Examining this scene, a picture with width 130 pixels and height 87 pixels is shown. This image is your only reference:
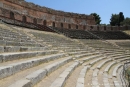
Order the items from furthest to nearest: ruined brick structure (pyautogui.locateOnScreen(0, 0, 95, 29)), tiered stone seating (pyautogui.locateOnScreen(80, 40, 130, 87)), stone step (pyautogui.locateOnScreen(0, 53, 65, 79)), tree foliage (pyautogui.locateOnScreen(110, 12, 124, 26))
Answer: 1. tree foliage (pyautogui.locateOnScreen(110, 12, 124, 26))
2. ruined brick structure (pyautogui.locateOnScreen(0, 0, 95, 29))
3. tiered stone seating (pyautogui.locateOnScreen(80, 40, 130, 87))
4. stone step (pyautogui.locateOnScreen(0, 53, 65, 79))

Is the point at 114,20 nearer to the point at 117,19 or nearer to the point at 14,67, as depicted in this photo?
the point at 117,19

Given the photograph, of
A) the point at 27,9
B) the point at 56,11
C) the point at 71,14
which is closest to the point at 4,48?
the point at 27,9

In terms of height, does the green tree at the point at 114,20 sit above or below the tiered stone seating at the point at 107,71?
above

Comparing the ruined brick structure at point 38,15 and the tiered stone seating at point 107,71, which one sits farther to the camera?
the ruined brick structure at point 38,15

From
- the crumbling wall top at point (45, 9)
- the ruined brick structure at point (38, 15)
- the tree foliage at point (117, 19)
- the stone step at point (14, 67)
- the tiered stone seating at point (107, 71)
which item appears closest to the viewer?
the stone step at point (14, 67)

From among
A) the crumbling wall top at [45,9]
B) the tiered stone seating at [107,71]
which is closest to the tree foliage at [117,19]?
the crumbling wall top at [45,9]

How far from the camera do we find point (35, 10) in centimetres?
2598

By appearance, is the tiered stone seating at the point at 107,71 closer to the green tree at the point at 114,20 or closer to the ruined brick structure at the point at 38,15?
the ruined brick structure at the point at 38,15

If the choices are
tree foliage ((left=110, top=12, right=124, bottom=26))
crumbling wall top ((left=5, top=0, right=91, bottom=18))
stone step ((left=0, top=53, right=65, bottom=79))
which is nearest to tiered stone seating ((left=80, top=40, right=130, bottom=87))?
stone step ((left=0, top=53, right=65, bottom=79))

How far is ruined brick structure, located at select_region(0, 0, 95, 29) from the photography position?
1916 cm

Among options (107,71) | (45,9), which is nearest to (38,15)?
(45,9)

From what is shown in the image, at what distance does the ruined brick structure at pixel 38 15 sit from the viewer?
1916 cm

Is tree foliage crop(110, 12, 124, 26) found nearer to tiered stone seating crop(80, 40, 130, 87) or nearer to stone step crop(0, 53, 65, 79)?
tiered stone seating crop(80, 40, 130, 87)

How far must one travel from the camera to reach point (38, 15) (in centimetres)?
2639
